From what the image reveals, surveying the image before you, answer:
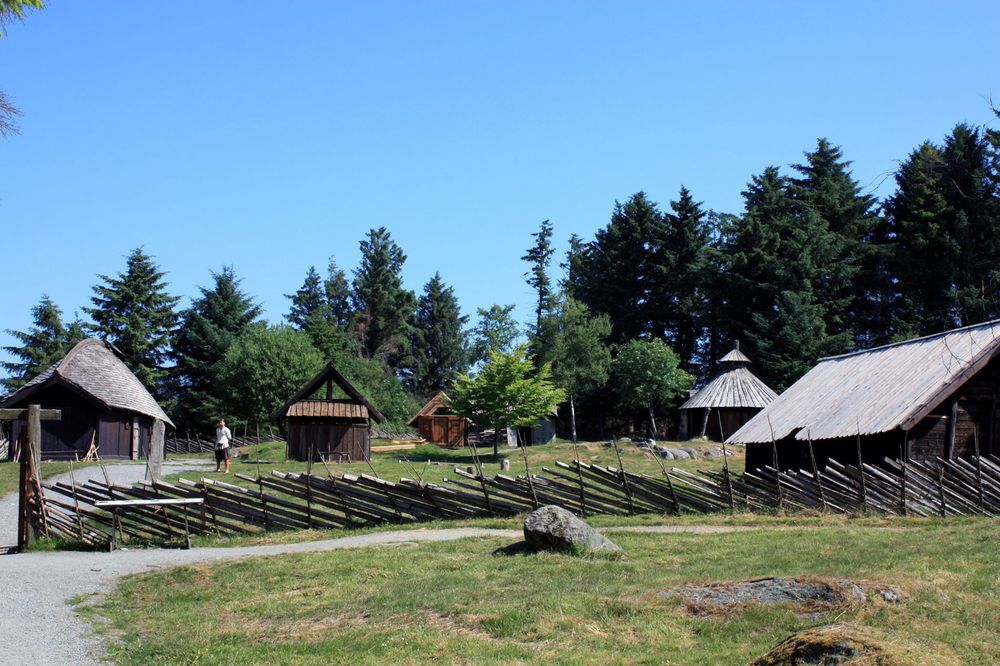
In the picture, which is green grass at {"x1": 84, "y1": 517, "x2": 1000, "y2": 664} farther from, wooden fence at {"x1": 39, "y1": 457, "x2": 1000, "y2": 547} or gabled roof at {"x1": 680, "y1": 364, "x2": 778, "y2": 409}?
gabled roof at {"x1": 680, "y1": 364, "x2": 778, "y2": 409}

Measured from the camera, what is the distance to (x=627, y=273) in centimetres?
6775

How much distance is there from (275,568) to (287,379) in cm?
4295

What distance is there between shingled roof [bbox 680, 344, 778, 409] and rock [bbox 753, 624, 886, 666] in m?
41.1

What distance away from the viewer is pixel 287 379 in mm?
55344

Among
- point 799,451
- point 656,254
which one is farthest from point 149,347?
point 799,451

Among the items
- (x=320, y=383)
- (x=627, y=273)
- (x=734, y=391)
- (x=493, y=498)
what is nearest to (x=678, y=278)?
(x=627, y=273)

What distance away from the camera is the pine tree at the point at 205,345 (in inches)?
2564

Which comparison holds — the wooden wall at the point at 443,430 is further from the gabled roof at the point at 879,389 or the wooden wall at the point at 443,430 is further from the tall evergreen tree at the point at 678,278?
the gabled roof at the point at 879,389

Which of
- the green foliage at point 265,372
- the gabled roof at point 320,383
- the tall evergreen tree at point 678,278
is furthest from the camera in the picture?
the tall evergreen tree at point 678,278

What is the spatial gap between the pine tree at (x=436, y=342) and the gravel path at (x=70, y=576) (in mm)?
67763

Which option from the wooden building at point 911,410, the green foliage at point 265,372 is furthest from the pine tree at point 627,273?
the wooden building at point 911,410

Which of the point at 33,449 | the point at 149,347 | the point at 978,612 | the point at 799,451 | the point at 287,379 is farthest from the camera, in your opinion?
the point at 149,347

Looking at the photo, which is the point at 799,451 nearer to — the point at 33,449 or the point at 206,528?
the point at 206,528

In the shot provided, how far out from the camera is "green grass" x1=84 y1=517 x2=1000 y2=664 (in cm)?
849
